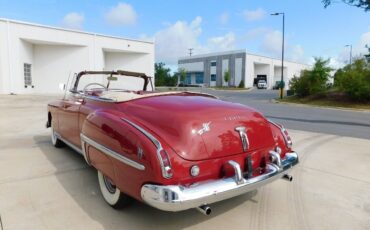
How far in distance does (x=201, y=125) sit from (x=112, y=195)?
1.25 meters

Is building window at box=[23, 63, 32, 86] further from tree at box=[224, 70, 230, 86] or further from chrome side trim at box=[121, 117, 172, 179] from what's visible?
tree at box=[224, 70, 230, 86]

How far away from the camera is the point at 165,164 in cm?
238

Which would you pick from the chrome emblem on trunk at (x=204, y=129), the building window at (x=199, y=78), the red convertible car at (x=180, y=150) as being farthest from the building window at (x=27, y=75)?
the building window at (x=199, y=78)

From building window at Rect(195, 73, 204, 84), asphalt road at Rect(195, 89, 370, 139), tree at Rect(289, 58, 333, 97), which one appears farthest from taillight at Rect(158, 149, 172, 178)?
building window at Rect(195, 73, 204, 84)

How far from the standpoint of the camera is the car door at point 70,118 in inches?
161

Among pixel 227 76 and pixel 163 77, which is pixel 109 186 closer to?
pixel 227 76

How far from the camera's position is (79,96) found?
4383 mm

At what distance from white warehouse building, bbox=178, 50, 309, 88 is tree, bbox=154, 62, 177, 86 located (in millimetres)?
3606

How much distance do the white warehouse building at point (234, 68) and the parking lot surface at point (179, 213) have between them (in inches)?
2070

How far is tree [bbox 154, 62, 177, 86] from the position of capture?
224ft

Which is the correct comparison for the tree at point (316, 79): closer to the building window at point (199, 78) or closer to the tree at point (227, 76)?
the tree at point (227, 76)

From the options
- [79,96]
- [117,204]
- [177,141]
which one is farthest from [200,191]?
[79,96]

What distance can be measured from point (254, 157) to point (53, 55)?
25860mm

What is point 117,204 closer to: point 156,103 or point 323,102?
point 156,103
